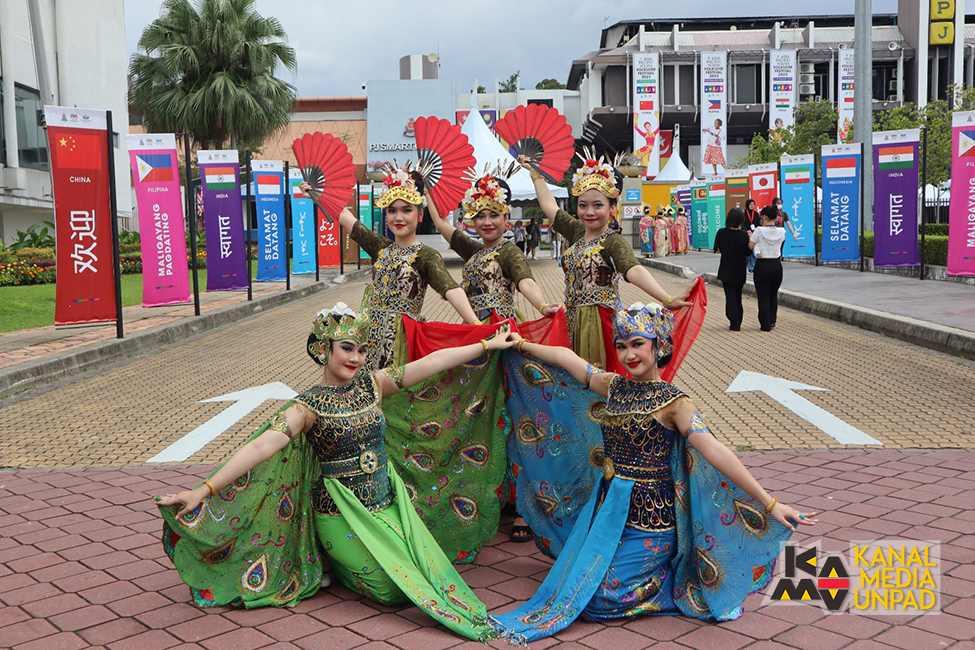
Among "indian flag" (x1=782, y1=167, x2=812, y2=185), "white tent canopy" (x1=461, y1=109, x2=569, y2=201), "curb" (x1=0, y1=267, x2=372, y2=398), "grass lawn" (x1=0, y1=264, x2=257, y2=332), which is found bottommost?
"curb" (x1=0, y1=267, x2=372, y2=398)

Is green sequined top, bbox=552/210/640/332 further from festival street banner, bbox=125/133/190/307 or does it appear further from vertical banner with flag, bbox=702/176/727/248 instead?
vertical banner with flag, bbox=702/176/727/248

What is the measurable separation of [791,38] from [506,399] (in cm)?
5938

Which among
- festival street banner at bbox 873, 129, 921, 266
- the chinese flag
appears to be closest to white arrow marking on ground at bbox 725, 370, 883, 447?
the chinese flag

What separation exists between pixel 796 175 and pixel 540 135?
56.8 feet

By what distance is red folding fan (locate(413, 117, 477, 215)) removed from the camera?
5.72 meters

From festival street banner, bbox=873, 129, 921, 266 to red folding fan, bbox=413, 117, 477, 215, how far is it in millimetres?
13453

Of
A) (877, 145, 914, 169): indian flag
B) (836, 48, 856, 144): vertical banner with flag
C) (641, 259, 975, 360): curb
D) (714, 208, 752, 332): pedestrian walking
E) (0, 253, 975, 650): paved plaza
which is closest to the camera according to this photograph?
(0, 253, 975, 650): paved plaza

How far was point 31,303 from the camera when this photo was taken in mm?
16562

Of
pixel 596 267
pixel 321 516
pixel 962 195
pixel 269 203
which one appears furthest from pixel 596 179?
pixel 269 203

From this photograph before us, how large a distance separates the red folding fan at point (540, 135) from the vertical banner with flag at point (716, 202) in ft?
81.5

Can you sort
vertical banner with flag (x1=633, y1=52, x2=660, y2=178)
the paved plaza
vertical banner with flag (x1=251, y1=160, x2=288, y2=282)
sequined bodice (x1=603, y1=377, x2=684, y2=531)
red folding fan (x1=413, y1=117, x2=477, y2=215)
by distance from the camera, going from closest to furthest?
1. the paved plaza
2. sequined bodice (x1=603, y1=377, x2=684, y2=531)
3. red folding fan (x1=413, y1=117, x2=477, y2=215)
4. vertical banner with flag (x1=251, y1=160, x2=288, y2=282)
5. vertical banner with flag (x1=633, y1=52, x2=660, y2=178)

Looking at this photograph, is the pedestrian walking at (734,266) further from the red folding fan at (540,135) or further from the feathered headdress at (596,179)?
the feathered headdress at (596,179)

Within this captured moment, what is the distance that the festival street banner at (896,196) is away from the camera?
16.8 meters

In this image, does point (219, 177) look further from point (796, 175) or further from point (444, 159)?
point (796, 175)
